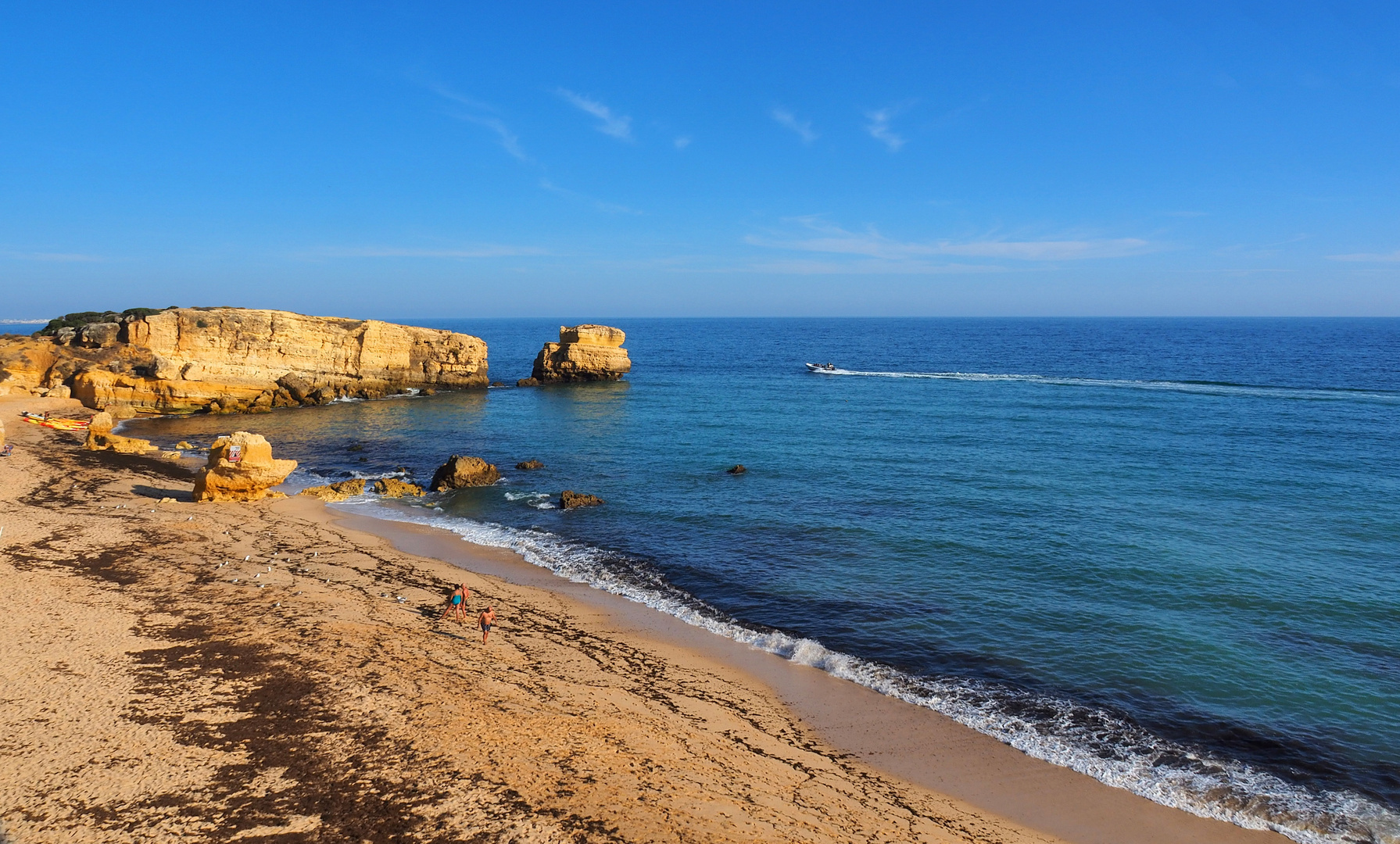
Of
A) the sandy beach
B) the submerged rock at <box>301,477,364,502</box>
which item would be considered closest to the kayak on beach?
the submerged rock at <box>301,477,364,502</box>

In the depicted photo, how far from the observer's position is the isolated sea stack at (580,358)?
71.1m

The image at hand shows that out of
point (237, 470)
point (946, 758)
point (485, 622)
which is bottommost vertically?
point (946, 758)

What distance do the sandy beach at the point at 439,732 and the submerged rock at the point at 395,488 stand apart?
10517mm

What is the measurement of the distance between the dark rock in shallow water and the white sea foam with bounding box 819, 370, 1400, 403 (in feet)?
168

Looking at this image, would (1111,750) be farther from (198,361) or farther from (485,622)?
(198,361)

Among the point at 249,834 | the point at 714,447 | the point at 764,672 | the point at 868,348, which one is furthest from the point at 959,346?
the point at 249,834

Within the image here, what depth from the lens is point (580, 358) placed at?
71.1 m

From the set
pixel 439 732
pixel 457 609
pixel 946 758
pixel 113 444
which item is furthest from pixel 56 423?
pixel 946 758

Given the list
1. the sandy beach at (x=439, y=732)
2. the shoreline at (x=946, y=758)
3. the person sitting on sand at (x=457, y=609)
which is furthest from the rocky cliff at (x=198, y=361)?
the shoreline at (x=946, y=758)

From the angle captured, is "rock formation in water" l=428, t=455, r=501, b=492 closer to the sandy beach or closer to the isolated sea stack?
the sandy beach

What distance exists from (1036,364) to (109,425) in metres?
87.9

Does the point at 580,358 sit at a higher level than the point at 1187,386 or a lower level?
higher

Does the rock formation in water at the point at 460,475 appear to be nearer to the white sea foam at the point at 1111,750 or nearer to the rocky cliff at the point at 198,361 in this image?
the white sea foam at the point at 1111,750

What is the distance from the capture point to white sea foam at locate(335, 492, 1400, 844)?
446 inches
